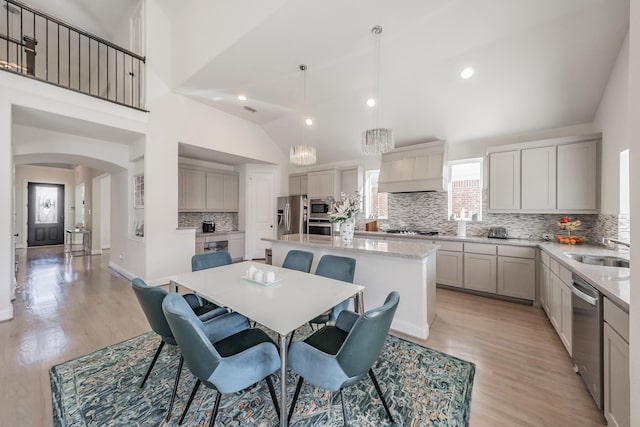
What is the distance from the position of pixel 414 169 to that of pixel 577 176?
218 centimetres

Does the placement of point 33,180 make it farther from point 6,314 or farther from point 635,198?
point 635,198

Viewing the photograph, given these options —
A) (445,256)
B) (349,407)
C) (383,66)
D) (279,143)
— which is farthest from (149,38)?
(445,256)

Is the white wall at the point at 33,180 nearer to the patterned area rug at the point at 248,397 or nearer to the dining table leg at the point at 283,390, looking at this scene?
the patterned area rug at the point at 248,397

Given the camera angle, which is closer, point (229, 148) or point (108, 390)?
point (108, 390)

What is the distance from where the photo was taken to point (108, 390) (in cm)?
188

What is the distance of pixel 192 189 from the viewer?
236 inches

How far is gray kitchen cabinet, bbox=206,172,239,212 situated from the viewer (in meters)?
6.34

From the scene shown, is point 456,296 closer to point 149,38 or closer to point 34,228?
point 149,38

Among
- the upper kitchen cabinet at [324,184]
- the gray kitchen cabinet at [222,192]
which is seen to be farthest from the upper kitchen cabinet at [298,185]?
the gray kitchen cabinet at [222,192]

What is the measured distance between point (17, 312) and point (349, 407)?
4341mm

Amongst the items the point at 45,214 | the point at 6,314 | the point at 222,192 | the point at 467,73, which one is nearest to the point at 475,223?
the point at 467,73

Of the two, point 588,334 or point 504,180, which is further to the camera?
point 504,180

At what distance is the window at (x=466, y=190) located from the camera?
14.9ft

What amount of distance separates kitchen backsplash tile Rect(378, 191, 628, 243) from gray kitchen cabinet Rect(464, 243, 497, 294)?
0.72 meters
